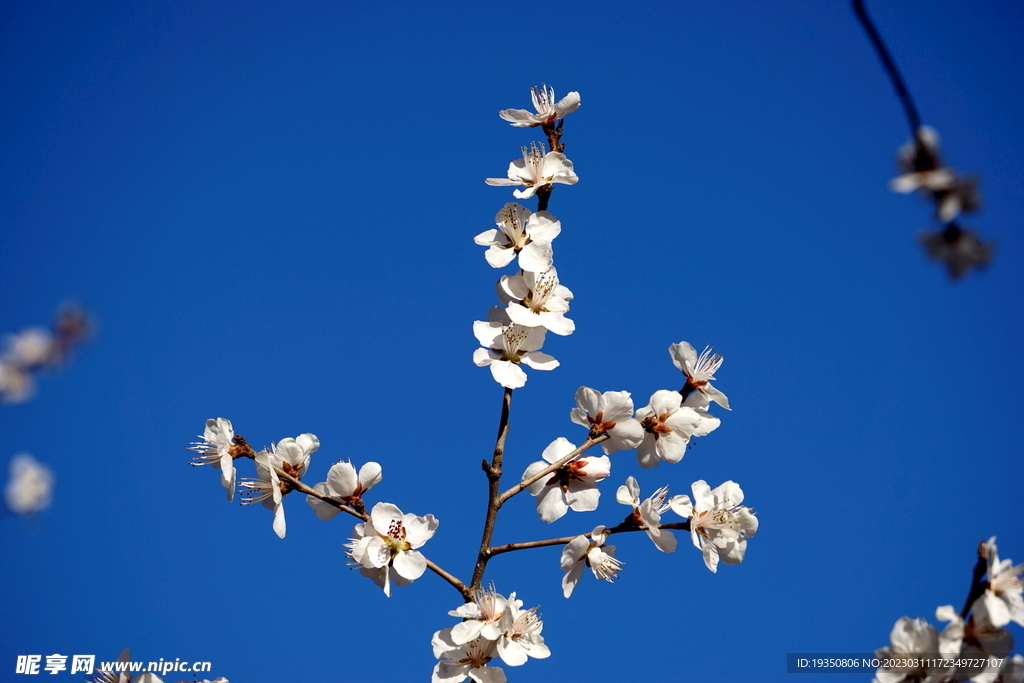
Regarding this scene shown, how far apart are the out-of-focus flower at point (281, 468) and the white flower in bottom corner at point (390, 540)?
273mm

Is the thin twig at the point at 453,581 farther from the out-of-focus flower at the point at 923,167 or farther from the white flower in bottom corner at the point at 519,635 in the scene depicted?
the out-of-focus flower at the point at 923,167

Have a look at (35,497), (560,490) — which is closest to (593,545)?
(560,490)

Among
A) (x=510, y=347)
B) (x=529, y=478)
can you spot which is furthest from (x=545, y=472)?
(x=510, y=347)

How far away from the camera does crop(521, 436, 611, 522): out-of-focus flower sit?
2383mm

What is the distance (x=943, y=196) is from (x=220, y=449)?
2.11 meters

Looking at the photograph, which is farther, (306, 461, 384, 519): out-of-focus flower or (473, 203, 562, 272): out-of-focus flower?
(473, 203, 562, 272): out-of-focus flower

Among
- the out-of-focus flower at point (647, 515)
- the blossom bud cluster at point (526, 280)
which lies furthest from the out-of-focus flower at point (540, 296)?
the out-of-focus flower at point (647, 515)

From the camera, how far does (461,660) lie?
2.30m

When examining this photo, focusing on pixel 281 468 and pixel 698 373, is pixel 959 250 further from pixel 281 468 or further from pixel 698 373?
pixel 281 468

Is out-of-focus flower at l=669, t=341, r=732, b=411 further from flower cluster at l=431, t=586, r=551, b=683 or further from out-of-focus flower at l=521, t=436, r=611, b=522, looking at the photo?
flower cluster at l=431, t=586, r=551, b=683

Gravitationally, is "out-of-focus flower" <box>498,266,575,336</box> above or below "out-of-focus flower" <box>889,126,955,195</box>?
above

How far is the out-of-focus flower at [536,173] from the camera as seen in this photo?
2.57 m

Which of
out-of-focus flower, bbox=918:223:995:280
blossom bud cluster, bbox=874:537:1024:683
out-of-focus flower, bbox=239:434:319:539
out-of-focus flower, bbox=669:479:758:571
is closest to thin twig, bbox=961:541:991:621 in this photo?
blossom bud cluster, bbox=874:537:1024:683

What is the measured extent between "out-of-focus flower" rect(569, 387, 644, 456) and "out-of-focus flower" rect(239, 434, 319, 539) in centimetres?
91
